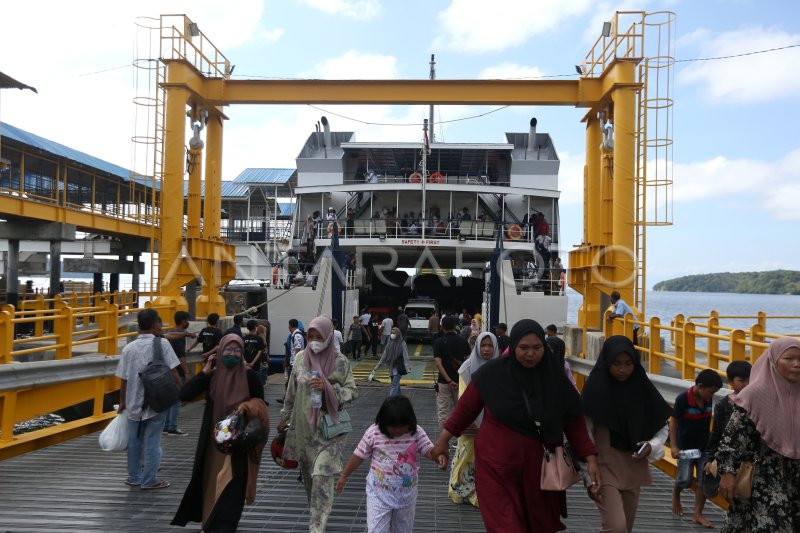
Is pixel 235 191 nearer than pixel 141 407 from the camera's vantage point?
No

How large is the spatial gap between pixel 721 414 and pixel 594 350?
21.4ft

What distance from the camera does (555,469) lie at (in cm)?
340

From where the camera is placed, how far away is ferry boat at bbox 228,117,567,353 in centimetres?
1845

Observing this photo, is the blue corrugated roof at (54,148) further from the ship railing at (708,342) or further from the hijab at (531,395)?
the hijab at (531,395)

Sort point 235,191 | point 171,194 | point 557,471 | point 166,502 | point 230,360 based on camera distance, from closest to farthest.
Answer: point 557,471
point 230,360
point 166,502
point 171,194
point 235,191

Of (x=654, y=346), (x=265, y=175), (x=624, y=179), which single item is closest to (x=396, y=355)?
(x=654, y=346)

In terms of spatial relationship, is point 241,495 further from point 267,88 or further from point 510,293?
point 510,293

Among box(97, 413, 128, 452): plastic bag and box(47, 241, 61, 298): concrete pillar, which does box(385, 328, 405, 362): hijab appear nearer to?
box(97, 413, 128, 452): plastic bag

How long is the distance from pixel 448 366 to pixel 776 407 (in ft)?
12.5

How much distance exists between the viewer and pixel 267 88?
13.5m

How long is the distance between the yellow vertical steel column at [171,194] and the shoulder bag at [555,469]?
10.2 metres

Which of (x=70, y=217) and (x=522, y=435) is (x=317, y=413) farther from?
(x=70, y=217)

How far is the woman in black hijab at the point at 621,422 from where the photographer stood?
12.2 ft

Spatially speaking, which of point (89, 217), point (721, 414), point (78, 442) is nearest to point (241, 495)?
point (721, 414)
